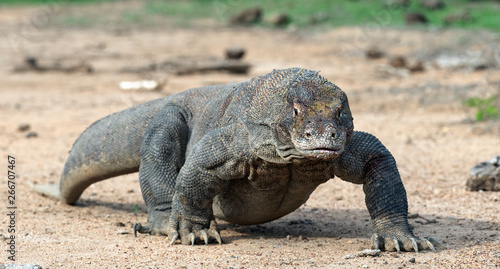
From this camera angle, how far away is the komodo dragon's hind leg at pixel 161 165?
5078 mm

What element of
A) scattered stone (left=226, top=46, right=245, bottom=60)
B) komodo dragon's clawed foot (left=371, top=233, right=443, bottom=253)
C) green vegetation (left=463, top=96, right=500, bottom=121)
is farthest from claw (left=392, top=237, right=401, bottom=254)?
scattered stone (left=226, top=46, right=245, bottom=60)

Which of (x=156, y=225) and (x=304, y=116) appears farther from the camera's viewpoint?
(x=156, y=225)

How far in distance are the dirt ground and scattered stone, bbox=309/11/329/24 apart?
6.62ft

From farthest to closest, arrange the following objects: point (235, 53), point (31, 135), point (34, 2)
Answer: point (34, 2), point (235, 53), point (31, 135)

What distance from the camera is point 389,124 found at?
10.4 meters

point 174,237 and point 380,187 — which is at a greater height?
point 380,187

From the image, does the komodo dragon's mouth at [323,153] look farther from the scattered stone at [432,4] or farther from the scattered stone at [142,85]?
the scattered stone at [432,4]

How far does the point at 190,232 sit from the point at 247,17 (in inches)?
805

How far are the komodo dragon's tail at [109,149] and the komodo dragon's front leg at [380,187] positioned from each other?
1.75 meters

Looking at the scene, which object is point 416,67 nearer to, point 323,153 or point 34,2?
point 323,153

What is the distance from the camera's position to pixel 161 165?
509cm

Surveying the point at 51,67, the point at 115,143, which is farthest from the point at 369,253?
the point at 51,67

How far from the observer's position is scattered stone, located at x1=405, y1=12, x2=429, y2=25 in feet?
70.6

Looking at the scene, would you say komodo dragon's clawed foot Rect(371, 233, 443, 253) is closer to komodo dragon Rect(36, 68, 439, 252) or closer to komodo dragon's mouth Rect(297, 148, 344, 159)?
komodo dragon Rect(36, 68, 439, 252)
